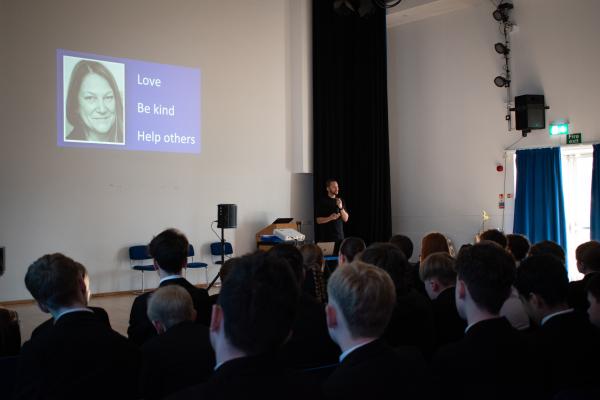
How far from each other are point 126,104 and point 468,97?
5.94 meters

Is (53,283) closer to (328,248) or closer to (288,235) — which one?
(328,248)

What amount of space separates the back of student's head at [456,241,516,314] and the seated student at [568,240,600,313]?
148 centimetres

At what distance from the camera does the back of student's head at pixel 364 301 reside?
65.7 inches

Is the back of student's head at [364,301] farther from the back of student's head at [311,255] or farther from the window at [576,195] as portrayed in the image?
the window at [576,195]

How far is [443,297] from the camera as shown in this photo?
3.15 metres

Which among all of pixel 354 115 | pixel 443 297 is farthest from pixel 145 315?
pixel 354 115

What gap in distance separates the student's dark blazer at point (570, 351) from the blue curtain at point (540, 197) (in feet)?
24.2

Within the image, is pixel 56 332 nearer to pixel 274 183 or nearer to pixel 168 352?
pixel 168 352

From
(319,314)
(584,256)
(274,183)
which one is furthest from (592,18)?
(319,314)

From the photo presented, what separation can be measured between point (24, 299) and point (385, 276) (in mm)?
7260

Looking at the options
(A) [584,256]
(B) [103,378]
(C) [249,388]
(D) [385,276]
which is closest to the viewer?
(C) [249,388]

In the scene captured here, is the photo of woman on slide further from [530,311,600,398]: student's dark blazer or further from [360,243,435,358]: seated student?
[530,311,600,398]: student's dark blazer

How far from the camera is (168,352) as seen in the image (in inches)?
88.8

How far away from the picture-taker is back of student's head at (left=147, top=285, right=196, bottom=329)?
97.8 inches
